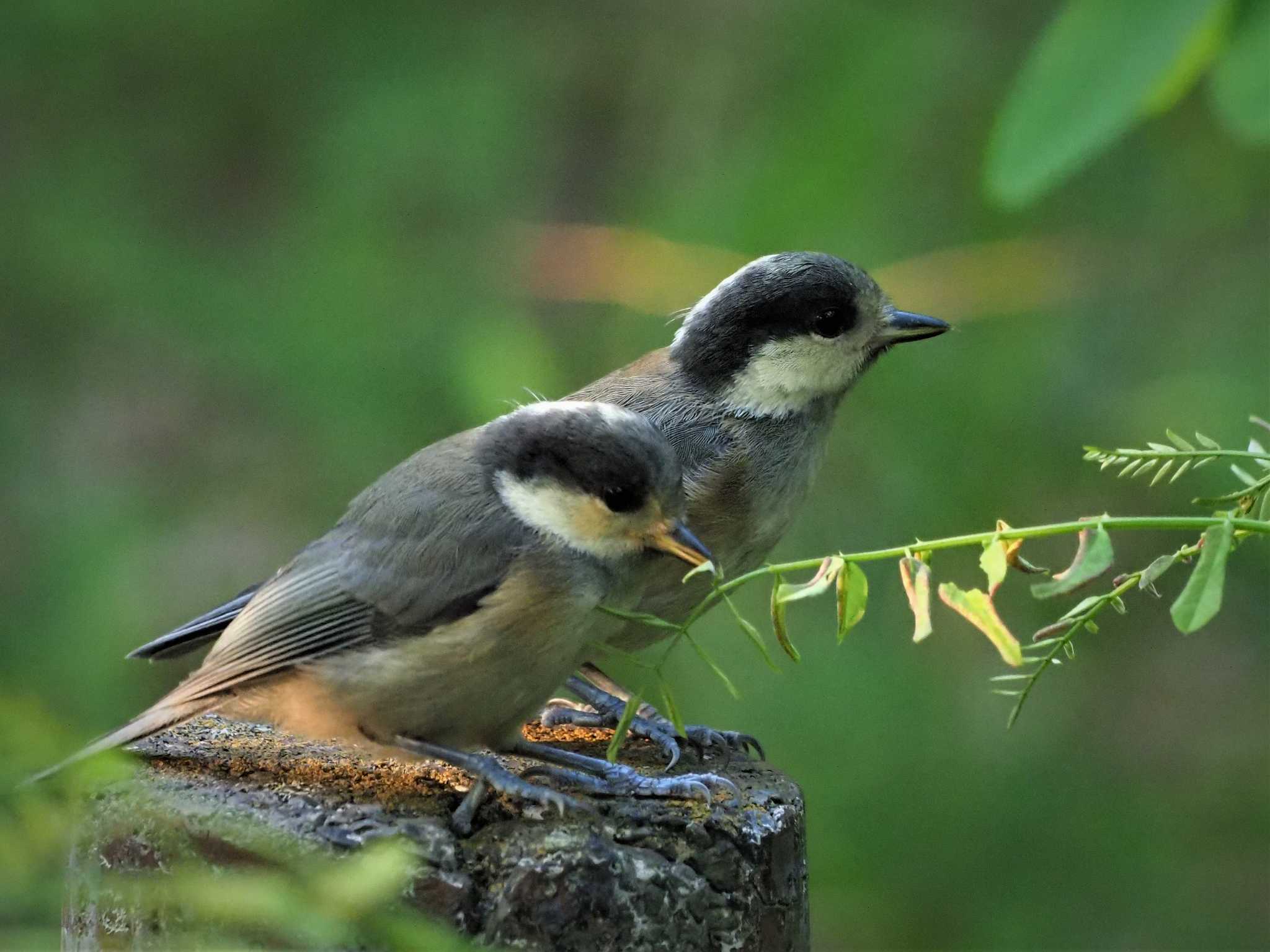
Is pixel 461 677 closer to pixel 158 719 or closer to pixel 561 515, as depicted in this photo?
pixel 561 515

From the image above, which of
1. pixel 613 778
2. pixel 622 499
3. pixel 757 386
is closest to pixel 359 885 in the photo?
pixel 613 778

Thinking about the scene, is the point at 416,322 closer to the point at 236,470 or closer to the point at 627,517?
the point at 236,470

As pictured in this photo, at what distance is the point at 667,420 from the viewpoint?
112 inches

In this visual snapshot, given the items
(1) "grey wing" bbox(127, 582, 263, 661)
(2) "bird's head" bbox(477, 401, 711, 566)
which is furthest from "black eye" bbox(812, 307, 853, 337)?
(1) "grey wing" bbox(127, 582, 263, 661)

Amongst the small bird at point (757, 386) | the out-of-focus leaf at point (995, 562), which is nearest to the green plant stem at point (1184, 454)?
the out-of-focus leaf at point (995, 562)

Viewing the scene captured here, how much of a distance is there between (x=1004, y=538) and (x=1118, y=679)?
3.12m

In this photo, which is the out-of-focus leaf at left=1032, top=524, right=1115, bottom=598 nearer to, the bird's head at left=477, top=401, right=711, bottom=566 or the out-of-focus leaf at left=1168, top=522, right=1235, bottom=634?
the out-of-focus leaf at left=1168, top=522, right=1235, bottom=634

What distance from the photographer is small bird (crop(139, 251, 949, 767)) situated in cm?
281

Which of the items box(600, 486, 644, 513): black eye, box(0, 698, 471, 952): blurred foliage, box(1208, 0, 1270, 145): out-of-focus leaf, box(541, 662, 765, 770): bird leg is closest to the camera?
box(0, 698, 471, 952): blurred foliage

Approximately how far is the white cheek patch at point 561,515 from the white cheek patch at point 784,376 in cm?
73

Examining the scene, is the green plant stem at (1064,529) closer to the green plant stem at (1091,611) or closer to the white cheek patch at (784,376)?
the green plant stem at (1091,611)

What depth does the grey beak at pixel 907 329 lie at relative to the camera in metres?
2.97

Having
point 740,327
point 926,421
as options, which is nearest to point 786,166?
point 926,421

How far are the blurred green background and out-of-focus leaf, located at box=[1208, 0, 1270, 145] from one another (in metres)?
1.56
